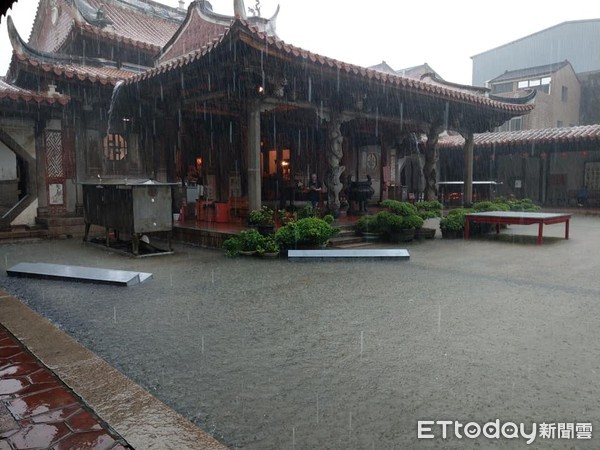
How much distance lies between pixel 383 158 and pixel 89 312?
13235 mm

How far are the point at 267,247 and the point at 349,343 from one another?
437 cm

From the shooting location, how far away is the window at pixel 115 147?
11.7m

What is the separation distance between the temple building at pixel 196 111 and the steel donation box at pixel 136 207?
46cm

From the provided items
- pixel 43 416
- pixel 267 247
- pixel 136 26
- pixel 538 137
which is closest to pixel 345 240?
pixel 267 247

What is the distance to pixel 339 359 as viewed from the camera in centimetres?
332

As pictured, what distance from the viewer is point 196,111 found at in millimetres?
11750

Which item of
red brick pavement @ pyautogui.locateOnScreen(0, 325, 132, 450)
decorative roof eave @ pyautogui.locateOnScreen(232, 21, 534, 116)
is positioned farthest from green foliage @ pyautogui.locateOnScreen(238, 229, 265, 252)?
red brick pavement @ pyautogui.locateOnScreen(0, 325, 132, 450)

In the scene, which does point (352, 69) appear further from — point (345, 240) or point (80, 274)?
point (80, 274)

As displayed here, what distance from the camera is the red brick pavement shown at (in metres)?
2.28

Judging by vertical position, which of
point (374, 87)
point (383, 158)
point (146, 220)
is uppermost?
point (374, 87)

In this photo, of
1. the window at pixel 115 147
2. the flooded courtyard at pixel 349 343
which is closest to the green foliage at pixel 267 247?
the flooded courtyard at pixel 349 343

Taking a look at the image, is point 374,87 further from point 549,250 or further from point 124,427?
point 124,427

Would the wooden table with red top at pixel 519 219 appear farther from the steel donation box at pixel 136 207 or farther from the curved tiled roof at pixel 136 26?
the curved tiled roof at pixel 136 26

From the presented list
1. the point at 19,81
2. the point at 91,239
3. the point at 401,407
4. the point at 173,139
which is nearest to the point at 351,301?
the point at 401,407
